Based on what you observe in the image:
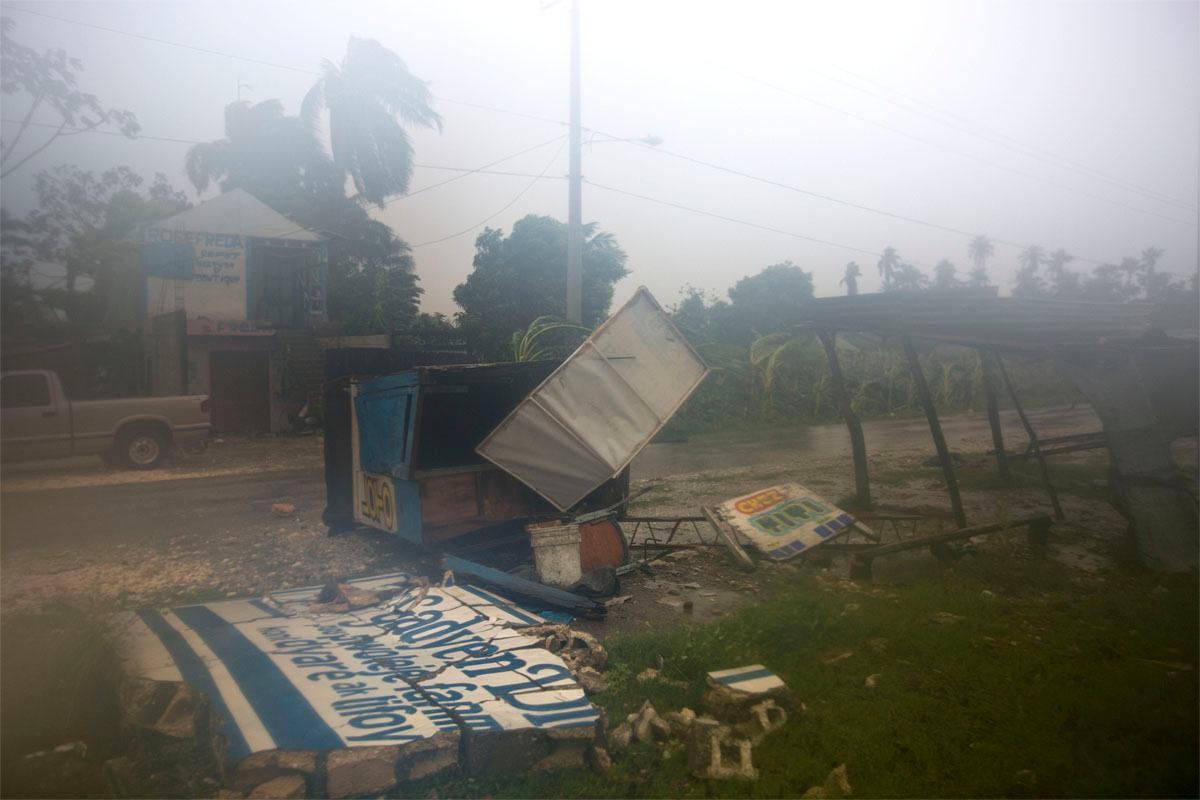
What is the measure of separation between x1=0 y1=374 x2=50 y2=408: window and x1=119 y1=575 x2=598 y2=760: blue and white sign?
145 centimetres

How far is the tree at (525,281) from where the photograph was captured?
469 inches

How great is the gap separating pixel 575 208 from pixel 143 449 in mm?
8448

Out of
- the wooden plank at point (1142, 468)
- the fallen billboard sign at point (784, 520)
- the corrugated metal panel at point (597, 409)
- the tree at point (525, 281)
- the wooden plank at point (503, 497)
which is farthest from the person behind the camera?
the tree at point (525, 281)

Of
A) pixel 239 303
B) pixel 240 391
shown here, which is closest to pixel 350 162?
pixel 239 303

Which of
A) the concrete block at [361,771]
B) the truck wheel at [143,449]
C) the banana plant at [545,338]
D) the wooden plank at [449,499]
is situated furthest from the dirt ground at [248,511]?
the banana plant at [545,338]

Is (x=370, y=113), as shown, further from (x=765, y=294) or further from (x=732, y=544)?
(x=765, y=294)

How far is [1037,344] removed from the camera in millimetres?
5535

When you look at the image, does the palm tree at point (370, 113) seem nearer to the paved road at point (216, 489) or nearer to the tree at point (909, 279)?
the paved road at point (216, 489)

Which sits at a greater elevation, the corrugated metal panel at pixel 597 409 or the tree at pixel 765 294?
the tree at pixel 765 294

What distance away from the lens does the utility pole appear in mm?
13836

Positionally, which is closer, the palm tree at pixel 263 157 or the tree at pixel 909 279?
the palm tree at pixel 263 157

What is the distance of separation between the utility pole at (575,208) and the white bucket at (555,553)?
8.78 metres

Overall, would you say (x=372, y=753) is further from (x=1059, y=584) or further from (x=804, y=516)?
(x=1059, y=584)

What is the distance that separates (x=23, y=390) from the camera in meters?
4.31
